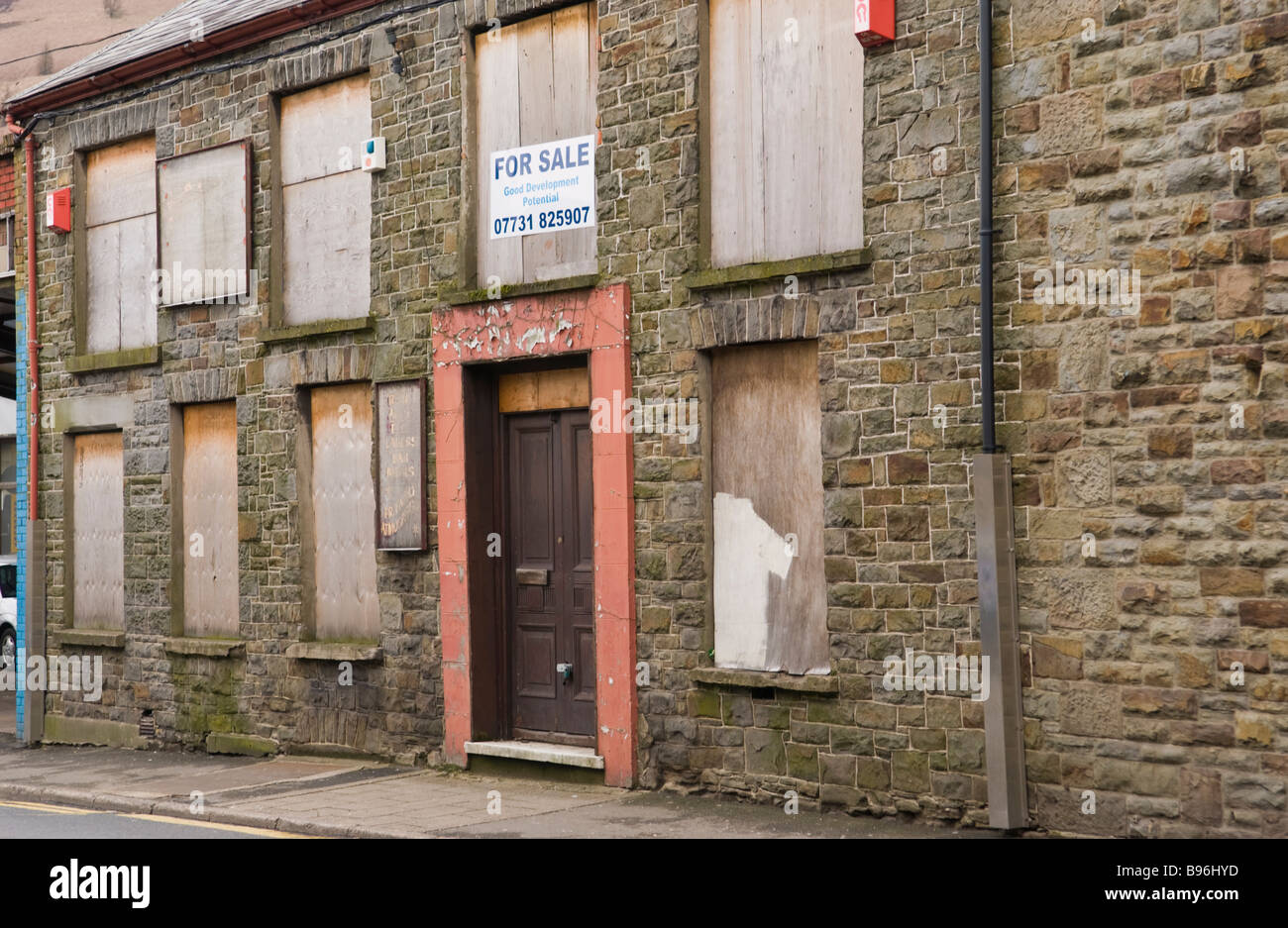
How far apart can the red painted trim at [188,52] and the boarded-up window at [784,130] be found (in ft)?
12.3

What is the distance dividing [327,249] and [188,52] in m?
2.63

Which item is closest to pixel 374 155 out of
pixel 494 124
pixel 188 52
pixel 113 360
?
pixel 494 124

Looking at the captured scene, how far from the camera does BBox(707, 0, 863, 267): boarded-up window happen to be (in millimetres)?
9984

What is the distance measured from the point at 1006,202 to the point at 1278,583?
106 inches

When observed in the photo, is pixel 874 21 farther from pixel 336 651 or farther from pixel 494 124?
pixel 336 651

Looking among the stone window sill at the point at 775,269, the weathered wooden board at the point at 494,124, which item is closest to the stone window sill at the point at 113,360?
the weathered wooden board at the point at 494,124

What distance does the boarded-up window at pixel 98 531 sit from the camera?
15398 millimetres

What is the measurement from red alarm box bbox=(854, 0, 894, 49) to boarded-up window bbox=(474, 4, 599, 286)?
2546 mm

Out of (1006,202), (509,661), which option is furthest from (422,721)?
(1006,202)

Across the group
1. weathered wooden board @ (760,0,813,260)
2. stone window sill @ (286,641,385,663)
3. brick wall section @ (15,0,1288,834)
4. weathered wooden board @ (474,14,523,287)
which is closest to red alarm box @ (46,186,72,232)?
brick wall section @ (15,0,1288,834)

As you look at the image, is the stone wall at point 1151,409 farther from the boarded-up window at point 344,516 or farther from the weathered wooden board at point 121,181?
the weathered wooden board at point 121,181

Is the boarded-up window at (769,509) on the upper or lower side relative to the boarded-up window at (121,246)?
lower

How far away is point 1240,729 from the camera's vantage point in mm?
8055
